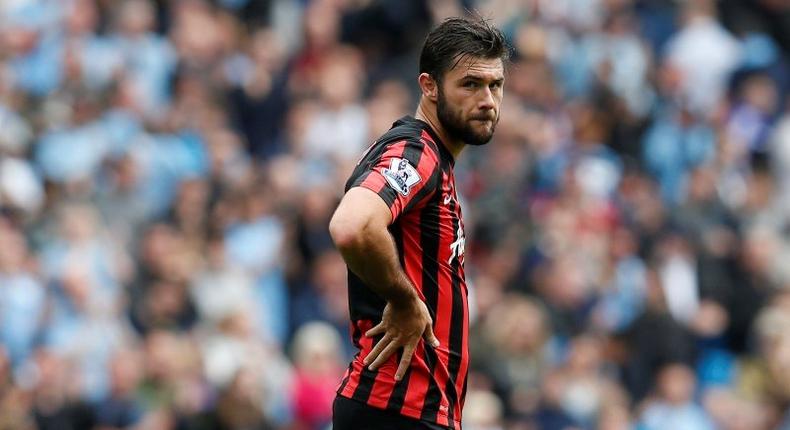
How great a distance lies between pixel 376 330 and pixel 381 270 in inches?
12.4

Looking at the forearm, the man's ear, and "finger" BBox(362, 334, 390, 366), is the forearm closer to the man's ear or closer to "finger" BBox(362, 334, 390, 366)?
"finger" BBox(362, 334, 390, 366)

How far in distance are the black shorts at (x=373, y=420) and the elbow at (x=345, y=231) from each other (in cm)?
73

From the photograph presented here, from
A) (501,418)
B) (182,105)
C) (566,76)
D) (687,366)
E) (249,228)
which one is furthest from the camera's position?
(566,76)

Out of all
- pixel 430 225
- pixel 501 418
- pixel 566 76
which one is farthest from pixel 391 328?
pixel 566 76

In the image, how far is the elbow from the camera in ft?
16.6

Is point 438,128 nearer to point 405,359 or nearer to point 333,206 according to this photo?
point 405,359

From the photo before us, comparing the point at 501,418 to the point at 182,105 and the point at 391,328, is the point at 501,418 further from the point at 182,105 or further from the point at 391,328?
the point at 391,328

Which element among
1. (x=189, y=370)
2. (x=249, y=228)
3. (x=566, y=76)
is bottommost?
(x=189, y=370)

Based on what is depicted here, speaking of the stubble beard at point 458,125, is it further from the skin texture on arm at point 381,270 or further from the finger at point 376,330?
the finger at point 376,330

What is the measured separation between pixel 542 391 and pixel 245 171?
3842 millimetres

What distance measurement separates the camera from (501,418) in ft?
37.4

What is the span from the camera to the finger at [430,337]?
5461mm

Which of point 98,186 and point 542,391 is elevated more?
point 98,186

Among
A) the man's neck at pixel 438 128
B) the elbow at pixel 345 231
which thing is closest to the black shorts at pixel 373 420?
the elbow at pixel 345 231
